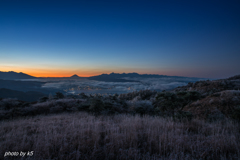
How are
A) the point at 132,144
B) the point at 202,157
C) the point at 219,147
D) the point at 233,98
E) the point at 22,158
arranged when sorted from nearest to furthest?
the point at 22,158, the point at 202,157, the point at 219,147, the point at 132,144, the point at 233,98

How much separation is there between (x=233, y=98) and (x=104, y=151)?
10623 mm

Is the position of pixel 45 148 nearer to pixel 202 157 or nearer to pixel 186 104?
pixel 202 157

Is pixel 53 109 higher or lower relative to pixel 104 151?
lower

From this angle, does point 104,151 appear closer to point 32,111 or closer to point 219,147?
point 219,147

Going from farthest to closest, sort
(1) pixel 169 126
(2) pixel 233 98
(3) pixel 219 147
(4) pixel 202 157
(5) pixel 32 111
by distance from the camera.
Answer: (5) pixel 32 111 → (2) pixel 233 98 → (1) pixel 169 126 → (3) pixel 219 147 → (4) pixel 202 157

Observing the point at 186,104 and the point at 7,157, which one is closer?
the point at 7,157

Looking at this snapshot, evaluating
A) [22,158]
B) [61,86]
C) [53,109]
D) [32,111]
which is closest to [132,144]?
[22,158]

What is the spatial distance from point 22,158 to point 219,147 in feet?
16.7

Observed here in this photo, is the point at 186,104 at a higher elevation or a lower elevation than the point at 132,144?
lower

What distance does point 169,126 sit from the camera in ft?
14.7

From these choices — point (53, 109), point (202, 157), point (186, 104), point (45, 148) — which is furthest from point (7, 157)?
point (186, 104)

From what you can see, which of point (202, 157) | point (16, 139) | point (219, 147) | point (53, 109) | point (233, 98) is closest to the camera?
point (202, 157)

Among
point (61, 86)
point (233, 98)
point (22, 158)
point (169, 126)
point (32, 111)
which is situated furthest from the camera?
point (61, 86)

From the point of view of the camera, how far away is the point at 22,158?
99.3 inches
